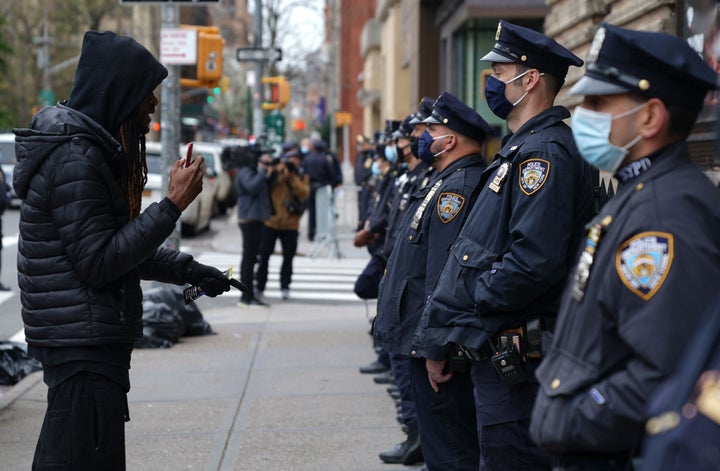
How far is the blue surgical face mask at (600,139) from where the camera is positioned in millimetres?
2741

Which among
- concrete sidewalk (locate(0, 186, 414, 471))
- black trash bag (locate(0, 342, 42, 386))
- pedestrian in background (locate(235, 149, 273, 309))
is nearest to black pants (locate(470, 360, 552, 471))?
concrete sidewalk (locate(0, 186, 414, 471))

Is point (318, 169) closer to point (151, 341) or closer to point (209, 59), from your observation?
point (209, 59)

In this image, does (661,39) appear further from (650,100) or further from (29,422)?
(29,422)

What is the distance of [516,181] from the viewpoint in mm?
4031

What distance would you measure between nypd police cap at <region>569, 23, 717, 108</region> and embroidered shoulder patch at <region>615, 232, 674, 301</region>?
1.29 feet

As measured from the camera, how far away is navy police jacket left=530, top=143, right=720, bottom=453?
2436 mm

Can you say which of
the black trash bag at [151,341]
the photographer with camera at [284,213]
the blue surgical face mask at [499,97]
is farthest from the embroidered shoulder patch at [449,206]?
the photographer with camera at [284,213]

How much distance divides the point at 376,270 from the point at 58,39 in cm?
4525

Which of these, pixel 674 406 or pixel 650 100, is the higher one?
pixel 650 100

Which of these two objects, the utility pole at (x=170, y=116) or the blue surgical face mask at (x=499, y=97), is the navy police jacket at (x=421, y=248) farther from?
the utility pole at (x=170, y=116)

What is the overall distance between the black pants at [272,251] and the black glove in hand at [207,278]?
8.53m

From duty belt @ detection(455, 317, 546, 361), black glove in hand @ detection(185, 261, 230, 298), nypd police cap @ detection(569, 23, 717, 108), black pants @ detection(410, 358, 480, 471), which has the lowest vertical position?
black pants @ detection(410, 358, 480, 471)

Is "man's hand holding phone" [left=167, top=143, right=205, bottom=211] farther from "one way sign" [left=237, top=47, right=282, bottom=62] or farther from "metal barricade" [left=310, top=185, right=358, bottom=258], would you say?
"one way sign" [left=237, top=47, right=282, bottom=62]

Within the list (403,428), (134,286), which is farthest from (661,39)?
(403,428)
